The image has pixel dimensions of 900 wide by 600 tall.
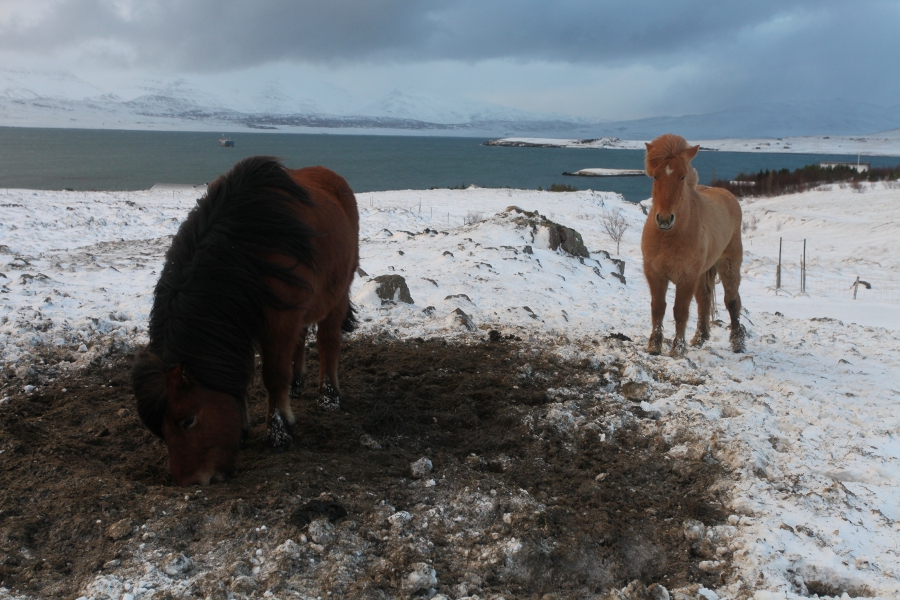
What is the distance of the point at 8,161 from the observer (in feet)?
167

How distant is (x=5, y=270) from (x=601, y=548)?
8.31 metres

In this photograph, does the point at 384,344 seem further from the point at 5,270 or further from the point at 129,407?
the point at 5,270

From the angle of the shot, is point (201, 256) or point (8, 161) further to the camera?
point (8, 161)

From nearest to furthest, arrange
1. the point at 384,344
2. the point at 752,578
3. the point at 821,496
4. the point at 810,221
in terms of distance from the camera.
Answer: the point at 752,578 → the point at 821,496 → the point at 384,344 → the point at 810,221

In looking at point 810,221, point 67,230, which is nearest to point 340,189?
point 67,230

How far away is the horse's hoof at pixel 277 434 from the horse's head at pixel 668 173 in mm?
3829

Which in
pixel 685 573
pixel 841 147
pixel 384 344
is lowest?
pixel 685 573

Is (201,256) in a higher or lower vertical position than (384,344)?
higher

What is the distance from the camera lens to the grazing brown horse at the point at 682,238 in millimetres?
5578

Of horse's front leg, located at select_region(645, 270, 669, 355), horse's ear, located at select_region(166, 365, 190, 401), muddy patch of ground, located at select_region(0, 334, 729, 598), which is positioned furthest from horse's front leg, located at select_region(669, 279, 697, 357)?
horse's ear, located at select_region(166, 365, 190, 401)

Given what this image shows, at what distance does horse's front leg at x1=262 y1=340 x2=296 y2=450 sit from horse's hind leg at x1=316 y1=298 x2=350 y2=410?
2.14ft

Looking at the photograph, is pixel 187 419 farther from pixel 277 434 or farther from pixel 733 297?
pixel 733 297

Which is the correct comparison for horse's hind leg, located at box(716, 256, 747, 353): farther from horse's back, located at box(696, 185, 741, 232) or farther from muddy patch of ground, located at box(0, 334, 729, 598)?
muddy patch of ground, located at box(0, 334, 729, 598)

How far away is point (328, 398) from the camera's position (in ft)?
15.0
